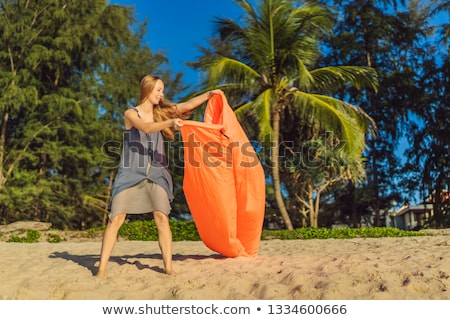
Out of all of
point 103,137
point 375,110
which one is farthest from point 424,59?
point 103,137

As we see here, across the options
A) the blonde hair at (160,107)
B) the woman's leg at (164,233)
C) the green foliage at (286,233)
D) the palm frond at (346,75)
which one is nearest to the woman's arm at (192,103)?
the blonde hair at (160,107)

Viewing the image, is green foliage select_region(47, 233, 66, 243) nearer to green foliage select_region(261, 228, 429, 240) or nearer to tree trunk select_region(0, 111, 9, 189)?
green foliage select_region(261, 228, 429, 240)

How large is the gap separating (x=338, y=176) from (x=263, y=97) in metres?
5.69

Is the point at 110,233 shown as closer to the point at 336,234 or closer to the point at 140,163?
the point at 140,163

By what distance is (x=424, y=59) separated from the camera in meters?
21.5

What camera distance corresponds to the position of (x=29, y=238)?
12.6 metres

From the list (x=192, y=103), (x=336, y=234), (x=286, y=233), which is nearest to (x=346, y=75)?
(x=336, y=234)

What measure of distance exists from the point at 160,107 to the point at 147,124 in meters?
0.55

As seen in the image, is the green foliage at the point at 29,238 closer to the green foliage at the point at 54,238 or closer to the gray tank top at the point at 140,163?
the green foliage at the point at 54,238

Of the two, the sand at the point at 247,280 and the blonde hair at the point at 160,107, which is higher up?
the blonde hair at the point at 160,107

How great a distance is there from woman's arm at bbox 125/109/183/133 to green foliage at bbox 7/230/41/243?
9.38 meters

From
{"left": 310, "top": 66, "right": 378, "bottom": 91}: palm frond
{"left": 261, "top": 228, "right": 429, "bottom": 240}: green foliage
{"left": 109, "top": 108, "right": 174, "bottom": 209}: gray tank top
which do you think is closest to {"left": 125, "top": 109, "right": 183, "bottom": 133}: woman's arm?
{"left": 109, "top": 108, "right": 174, "bottom": 209}: gray tank top

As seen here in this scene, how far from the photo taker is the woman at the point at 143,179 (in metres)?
4.60

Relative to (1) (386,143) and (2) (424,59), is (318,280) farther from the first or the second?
(2) (424,59)
